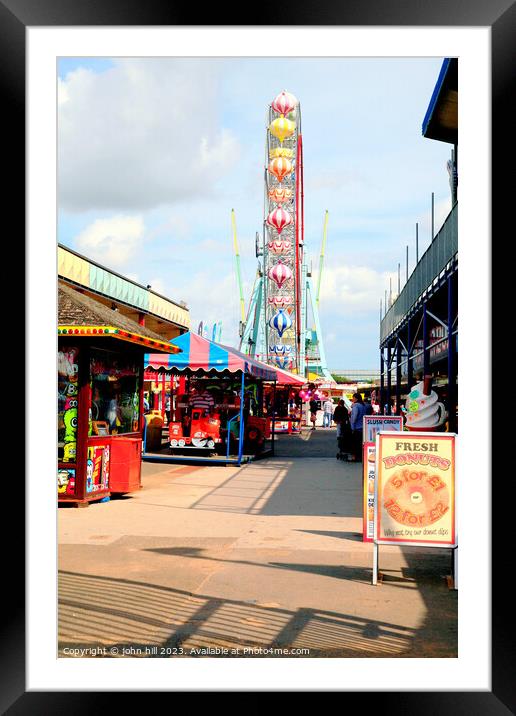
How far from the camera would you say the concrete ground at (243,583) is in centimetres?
516

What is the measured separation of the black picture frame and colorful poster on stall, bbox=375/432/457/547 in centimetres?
294

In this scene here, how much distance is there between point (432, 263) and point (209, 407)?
6.71 m

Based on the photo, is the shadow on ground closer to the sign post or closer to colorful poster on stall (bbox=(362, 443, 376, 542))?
the sign post

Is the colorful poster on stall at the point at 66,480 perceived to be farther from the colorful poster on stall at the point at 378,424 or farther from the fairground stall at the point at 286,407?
the fairground stall at the point at 286,407

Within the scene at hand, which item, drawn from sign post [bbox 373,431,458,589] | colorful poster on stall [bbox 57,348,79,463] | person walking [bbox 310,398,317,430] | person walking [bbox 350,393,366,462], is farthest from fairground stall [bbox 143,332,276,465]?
person walking [bbox 310,398,317,430]

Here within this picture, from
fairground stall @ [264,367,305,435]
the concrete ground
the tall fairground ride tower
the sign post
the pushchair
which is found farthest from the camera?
the tall fairground ride tower

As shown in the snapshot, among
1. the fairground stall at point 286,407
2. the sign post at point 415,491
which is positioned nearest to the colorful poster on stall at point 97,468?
the sign post at point 415,491

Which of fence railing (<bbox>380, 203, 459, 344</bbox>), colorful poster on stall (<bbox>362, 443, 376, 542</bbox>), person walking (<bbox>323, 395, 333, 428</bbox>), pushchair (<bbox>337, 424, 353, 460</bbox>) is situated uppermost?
fence railing (<bbox>380, 203, 459, 344</bbox>)

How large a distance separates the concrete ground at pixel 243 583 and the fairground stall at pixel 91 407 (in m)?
0.44

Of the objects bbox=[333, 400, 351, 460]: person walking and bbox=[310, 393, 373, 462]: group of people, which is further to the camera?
bbox=[333, 400, 351, 460]: person walking

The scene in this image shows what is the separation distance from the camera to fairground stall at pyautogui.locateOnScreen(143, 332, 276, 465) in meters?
17.3
